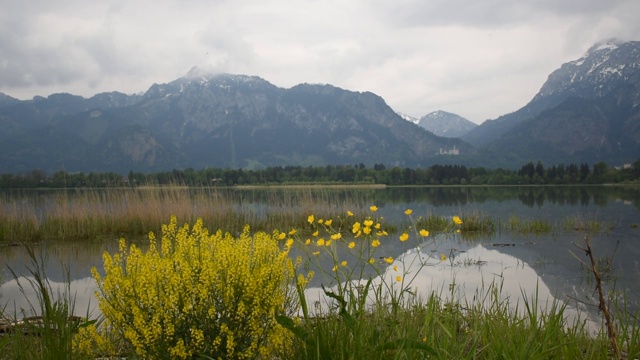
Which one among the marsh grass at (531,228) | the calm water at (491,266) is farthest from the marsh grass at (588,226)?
the calm water at (491,266)

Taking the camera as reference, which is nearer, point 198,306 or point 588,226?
point 198,306

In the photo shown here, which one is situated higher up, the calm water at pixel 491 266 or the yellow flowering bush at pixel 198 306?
the yellow flowering bush at pixel 198 306

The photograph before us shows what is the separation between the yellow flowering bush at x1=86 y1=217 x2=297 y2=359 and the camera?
2775mm

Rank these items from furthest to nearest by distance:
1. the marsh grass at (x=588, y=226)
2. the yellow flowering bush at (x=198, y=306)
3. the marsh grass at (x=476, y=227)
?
the marsh grass at (x=476, y=227) → the marsh grass at (x=588, y=226) → the yellow flowering bush at (x=198, y=306)

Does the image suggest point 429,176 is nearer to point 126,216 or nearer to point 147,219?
point 147,219

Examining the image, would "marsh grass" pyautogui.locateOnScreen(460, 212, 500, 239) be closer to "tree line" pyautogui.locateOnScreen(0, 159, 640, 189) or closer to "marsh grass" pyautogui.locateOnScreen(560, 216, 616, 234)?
"marsh grass" pyautogui.locateOnScreen(560, 216, 616, 234)

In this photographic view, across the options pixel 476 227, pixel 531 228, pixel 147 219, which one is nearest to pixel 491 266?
pixel 476 227

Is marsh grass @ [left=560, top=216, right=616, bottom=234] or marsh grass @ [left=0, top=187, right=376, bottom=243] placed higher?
marsh grass @ [left=0, top=187, right=376, bottom=243]

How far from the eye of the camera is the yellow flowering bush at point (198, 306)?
2.78 meters

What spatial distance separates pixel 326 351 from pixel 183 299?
0.93 m

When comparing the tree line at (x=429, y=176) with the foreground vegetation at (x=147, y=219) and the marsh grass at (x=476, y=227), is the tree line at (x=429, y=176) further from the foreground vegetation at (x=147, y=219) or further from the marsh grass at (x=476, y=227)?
the marsh grass at (x=476, y=227)

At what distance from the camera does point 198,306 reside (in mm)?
2826

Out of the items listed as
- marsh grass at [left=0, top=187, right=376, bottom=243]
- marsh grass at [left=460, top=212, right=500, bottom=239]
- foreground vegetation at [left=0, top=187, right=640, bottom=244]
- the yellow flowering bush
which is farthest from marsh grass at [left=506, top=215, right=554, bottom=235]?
the yellow flowering bush

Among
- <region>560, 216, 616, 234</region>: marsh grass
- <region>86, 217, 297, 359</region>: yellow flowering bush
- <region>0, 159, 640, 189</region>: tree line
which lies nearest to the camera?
<region>86, 217, 297, 359</region>: yellow flowering bush
